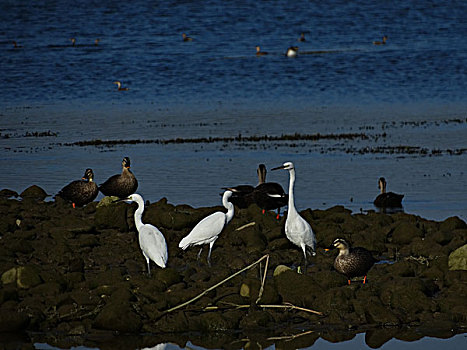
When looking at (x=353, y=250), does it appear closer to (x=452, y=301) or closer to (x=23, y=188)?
(x=452, y=301)

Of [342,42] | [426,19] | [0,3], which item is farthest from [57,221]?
[0,3]

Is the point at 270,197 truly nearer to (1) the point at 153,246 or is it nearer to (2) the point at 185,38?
(1) the point at 153,246

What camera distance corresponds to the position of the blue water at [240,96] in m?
21.5

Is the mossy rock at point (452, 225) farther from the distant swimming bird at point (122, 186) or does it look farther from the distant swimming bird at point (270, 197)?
the distant swimming bird at point (122, 186)

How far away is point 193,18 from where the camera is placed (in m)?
84.0

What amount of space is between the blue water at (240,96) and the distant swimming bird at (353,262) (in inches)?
199

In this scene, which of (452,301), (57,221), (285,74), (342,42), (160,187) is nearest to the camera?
(452,301)

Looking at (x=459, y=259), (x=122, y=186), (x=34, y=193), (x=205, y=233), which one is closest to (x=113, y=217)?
(x=205, y=233)

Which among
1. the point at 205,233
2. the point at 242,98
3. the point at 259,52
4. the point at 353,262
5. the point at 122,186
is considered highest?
the point at 259,52

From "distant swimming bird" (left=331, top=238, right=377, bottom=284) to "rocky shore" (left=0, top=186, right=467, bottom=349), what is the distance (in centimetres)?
22

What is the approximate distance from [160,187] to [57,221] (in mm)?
4836

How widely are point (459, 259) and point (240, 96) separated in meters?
29.5

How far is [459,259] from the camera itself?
12.4 meters

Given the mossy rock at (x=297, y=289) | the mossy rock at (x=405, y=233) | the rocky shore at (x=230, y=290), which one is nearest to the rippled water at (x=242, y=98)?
the mossy rock at (x=405, y=233)
